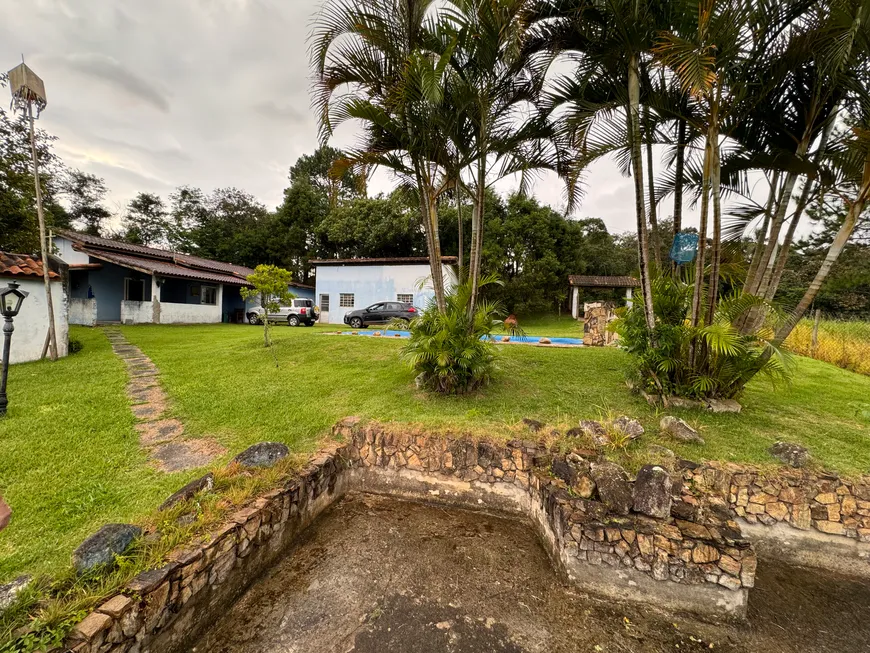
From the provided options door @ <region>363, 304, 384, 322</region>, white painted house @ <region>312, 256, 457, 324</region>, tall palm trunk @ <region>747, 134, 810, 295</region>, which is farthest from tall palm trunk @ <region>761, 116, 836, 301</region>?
door @ <region>363, 304, 384, 322</region>

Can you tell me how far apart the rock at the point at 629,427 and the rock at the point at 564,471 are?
32.5 inches

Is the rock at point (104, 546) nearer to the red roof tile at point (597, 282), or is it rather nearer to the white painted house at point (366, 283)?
the white painted house at point (366, 283)

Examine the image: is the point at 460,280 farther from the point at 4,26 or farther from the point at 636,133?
the point at 4,26

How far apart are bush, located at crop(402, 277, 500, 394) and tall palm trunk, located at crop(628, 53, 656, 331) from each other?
196 cm

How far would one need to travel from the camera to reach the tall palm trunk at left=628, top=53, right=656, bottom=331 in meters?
4.11

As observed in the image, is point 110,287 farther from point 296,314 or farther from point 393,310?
point 393,310

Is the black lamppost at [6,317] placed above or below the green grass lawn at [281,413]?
above

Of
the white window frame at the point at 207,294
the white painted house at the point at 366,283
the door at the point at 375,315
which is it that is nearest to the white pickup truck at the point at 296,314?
the white painted house at the point at 366,283

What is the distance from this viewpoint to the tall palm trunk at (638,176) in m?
4.11

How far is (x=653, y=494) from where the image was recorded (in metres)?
2.82

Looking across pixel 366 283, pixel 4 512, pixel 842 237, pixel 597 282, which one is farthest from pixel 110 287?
pixel 597 282

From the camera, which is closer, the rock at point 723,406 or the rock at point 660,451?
the rock at point 660,451

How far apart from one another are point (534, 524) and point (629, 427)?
1.43 m

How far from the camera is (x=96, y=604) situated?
1.81m
